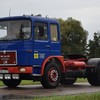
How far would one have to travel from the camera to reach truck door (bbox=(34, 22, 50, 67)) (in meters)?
20.0

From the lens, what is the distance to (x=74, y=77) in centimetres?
2253

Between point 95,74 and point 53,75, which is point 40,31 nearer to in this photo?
point 53,75

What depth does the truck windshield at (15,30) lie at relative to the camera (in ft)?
65.2

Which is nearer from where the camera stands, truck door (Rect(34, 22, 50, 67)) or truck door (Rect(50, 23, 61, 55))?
truck door (Rect(34, 22, 50, 67))

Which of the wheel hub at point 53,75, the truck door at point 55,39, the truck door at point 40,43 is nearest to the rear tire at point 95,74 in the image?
the truck door at point 55,39

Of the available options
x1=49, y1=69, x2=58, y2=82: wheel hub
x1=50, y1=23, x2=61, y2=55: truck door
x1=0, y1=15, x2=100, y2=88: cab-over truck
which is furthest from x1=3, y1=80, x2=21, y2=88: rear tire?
x1=50, y1=23, x2=61, y2=55: truck door

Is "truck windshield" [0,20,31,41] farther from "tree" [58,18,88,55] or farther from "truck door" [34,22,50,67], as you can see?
"tree" [58,18,88,55]

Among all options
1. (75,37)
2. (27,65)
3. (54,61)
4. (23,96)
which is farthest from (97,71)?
(75,37)

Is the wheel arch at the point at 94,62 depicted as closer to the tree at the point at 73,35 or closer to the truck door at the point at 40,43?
the truck door at the point at 40,43

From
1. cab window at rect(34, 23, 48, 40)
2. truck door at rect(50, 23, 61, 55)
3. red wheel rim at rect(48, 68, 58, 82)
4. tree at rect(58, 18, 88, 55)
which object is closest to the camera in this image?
cab window at rect(34, 23, 48, 40)

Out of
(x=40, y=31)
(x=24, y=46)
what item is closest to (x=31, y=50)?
(x=24, y=46)

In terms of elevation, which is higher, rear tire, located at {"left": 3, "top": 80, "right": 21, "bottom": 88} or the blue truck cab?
the blue truck cab

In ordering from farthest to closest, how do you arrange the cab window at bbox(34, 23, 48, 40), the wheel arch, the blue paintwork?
the wheel arch, the cab window at bbox(34, 23, 48, 40), the blue paintwork

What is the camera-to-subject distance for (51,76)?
20.6 meters
